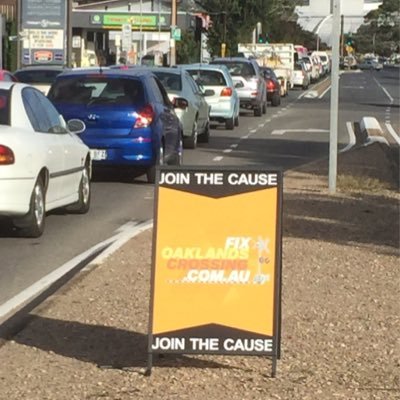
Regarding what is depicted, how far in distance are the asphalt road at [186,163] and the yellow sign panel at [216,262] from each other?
1.74 ft

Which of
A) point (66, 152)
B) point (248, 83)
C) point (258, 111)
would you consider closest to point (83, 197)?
point (66, 152)

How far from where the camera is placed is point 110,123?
1609cm

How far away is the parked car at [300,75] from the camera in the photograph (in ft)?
211

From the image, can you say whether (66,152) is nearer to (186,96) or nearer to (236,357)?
(236,357)

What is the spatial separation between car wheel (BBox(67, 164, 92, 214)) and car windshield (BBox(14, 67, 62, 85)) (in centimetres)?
1476

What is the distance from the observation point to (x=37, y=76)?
28000 mm

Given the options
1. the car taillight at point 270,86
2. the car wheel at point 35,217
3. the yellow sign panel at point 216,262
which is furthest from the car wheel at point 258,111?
the yellow sign panel at point 216,262

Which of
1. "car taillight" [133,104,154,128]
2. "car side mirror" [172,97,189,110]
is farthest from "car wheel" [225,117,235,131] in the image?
"car taillight" [133,104,154,128]

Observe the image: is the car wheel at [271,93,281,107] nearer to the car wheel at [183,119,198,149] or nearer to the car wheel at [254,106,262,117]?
the car wheel at [254,106,262,117]

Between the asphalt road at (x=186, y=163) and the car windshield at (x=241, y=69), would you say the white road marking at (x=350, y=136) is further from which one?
the car windshield at (x=241, y=69)

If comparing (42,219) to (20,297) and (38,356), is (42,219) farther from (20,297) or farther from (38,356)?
(38,356)

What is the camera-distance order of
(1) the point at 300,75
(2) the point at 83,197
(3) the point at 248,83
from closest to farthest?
1. (2) the point at 83,197
2. (3) the point at 248,83
3. (1) the point at 300,75

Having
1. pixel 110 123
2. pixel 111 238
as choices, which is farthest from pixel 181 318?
pixel 110 123

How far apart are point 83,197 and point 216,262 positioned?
276 inches
